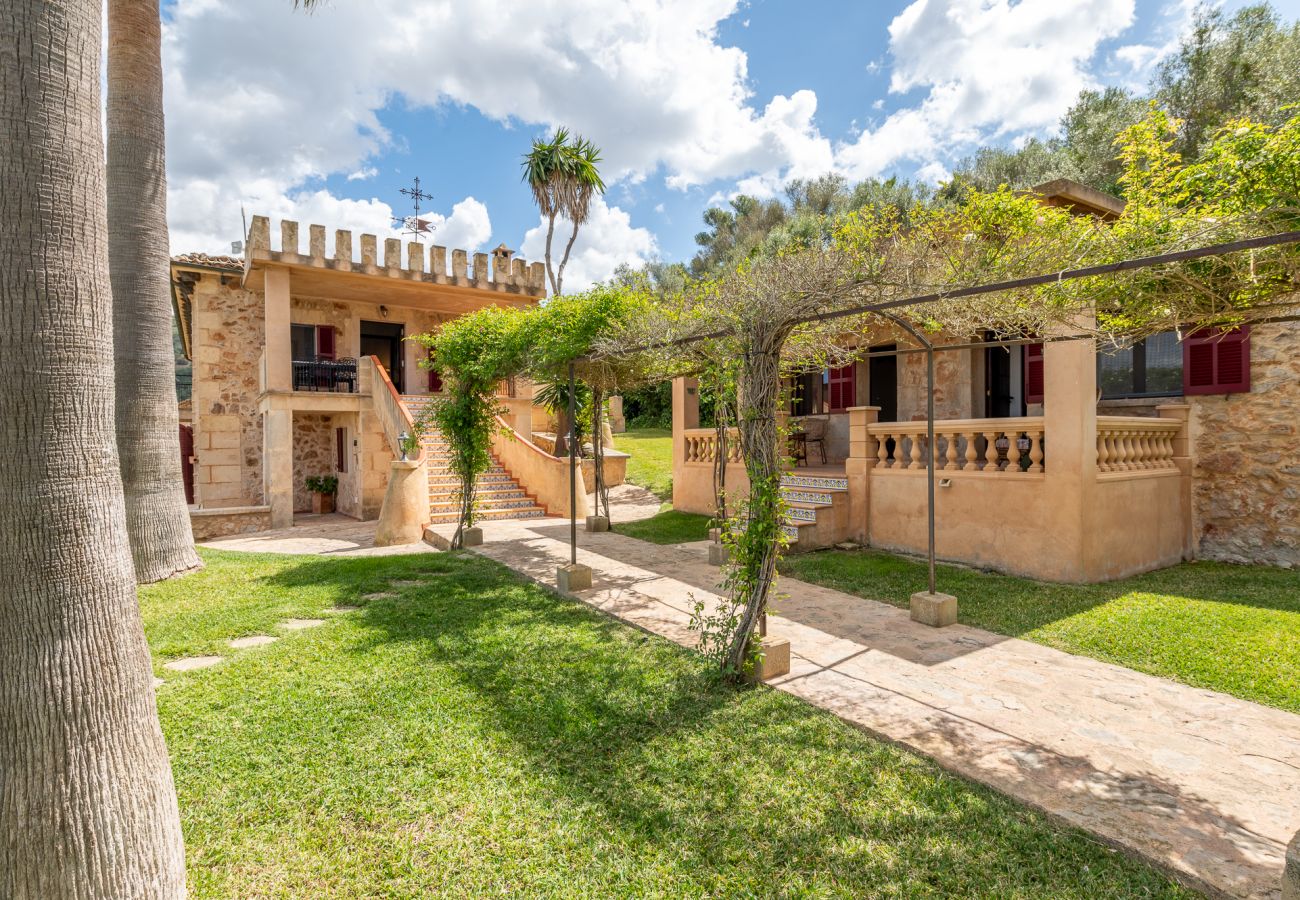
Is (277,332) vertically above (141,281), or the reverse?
(277,332)

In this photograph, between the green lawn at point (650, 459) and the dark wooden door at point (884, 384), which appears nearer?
the dark wooden door at point (884, 384)

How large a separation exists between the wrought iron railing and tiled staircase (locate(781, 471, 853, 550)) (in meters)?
11.1

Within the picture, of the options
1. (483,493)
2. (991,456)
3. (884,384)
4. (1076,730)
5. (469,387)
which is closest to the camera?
(1076,730)

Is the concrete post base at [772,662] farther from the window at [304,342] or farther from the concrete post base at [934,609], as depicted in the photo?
the window at [304,342]

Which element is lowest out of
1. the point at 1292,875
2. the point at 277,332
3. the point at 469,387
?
the point at 1292,875

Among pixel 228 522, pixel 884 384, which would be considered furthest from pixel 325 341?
pixel 884 384

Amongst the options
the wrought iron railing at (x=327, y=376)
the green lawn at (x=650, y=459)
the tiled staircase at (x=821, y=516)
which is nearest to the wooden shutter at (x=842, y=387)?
the tiled staircase at (x=821, y=516)

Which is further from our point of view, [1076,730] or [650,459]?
[650,459]

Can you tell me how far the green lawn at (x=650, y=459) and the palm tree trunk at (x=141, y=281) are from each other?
9.78m

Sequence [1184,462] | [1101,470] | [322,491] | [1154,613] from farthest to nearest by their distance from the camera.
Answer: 1. [322,491]
2. [1184,462]
3. [1101,470]
4. [1154,613]

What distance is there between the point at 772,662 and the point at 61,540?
3.84 m

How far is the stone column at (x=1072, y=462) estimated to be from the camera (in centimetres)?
682

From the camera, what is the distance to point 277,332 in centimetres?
1351

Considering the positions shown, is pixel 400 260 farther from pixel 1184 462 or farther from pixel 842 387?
pixel 1184 462
